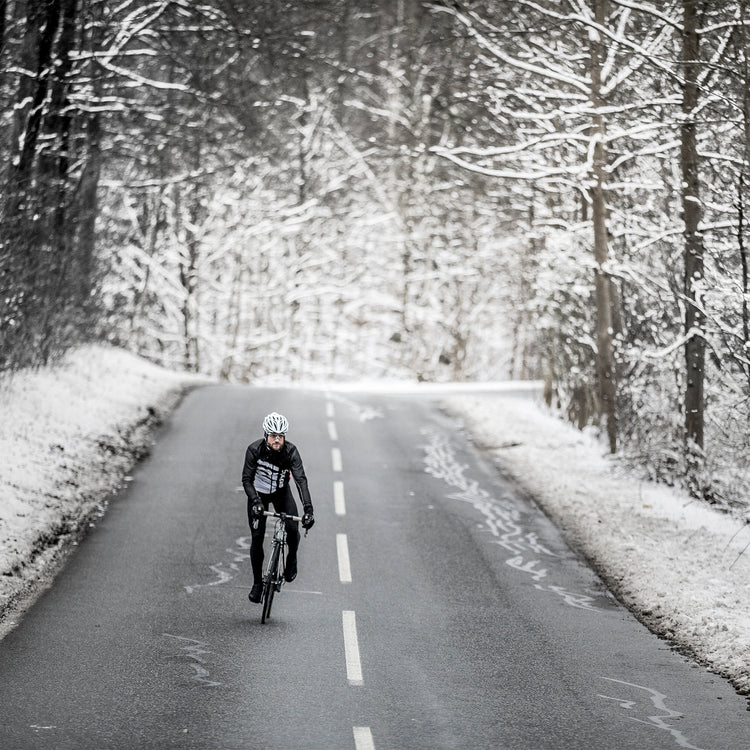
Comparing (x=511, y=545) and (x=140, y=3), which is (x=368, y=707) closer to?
(x=511, y=545)

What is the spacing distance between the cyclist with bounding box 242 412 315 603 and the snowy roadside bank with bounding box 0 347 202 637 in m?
2.36

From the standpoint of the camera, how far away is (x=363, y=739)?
7152mm

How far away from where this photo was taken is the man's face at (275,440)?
33.9ft

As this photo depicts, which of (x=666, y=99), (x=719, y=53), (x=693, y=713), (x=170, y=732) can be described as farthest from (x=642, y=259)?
(x=170, y=732)

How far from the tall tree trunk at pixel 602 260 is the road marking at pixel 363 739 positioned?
13.2 m

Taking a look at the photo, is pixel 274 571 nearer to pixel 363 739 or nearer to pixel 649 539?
pixel 363 739

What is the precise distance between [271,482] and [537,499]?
734 centimetres

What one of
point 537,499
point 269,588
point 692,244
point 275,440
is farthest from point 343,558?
point 692,244

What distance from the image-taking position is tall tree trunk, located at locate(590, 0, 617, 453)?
18.8m

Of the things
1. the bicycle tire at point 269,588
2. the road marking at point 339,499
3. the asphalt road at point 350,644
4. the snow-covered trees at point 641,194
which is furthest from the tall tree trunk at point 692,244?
the bicycle tire at point 269,588

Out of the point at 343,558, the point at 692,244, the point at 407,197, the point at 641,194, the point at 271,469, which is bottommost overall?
the point at 343,558

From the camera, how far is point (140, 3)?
21.5 metres

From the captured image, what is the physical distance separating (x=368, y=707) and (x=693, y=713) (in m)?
2.46

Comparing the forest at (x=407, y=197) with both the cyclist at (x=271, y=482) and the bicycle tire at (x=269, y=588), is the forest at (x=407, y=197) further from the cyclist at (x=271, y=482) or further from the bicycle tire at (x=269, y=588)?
Answer: the bicycle tire at (x=269, y=588)
